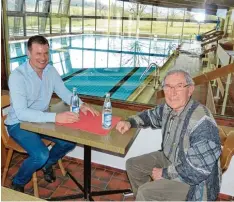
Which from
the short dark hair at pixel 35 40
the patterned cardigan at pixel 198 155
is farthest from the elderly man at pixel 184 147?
the short dark hair at pixel 35 40

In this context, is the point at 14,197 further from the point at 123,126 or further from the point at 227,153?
the point at 227,153

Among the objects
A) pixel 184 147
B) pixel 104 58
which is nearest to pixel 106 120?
pixel 184 147

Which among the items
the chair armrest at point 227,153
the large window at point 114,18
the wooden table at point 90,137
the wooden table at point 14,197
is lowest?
the chair armrest at point 227,153

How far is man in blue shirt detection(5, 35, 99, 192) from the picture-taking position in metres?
1.70

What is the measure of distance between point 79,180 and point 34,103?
0.88m

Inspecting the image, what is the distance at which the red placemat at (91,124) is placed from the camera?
5.23 feet

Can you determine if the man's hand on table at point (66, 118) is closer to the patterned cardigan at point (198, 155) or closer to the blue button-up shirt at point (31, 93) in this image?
the blue button-up shirt at point (31, 93)

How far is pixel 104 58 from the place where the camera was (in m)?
8.51

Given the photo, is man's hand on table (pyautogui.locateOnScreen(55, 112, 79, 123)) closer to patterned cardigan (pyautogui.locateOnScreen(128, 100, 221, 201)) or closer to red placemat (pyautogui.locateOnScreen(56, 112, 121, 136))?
red placemat (pyautogui.locateOnScreen(56, 112, 121, 136))

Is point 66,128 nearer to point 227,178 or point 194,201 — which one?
point 194,201

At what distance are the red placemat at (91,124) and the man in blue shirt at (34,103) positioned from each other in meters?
0.04

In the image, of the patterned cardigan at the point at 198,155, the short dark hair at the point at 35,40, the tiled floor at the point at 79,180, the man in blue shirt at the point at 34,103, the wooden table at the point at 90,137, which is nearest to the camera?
the patterned cardigan at the point at 198,155

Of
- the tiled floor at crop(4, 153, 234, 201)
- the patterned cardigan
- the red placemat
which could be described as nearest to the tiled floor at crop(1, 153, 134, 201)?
the tiled floor at crop(4, 153, 234, 201)

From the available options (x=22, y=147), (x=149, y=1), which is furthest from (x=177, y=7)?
(x=22, y=147)
